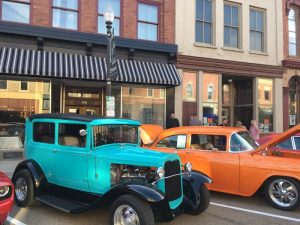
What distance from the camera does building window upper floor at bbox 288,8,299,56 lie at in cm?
1900

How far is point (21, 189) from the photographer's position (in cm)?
645

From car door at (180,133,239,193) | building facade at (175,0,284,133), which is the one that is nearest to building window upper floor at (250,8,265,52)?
building facade at (175,0,284,133)

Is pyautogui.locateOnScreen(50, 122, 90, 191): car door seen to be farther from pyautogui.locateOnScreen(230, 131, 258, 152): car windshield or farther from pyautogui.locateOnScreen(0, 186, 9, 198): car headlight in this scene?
pyautogui.locateOnScreen(230, 131, 258, 152): car windshield

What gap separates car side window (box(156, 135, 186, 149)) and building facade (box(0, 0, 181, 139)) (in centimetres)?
580

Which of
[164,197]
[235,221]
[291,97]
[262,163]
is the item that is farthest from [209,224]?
[291,97]

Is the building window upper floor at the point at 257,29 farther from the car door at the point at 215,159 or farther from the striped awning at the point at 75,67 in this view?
the car door at the point at 215,159

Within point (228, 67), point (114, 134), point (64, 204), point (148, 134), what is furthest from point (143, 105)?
point (64, 204)

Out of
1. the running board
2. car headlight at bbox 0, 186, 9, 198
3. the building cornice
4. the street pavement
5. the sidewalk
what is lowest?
the street pavement

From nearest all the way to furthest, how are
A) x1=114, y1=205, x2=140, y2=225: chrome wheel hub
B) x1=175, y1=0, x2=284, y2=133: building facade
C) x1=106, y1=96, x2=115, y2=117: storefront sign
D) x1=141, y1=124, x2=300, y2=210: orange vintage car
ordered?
1. x1=114, y1=205, x2=140, y2=225: chrome wheel hub
2. x1=141, y1=124, x2=300, y2=210: orange vintage car
3. x1=106, y1=96, x2=115, y2=117: storefront sign
4. x1=175, y1=0, x2=284, y2=133: building facade

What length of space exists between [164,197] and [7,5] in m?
11.1

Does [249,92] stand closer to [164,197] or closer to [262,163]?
[262,163]

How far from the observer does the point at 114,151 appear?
18.2 ft

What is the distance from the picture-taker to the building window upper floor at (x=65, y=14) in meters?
13.5

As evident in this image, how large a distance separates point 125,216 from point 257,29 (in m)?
15.5
